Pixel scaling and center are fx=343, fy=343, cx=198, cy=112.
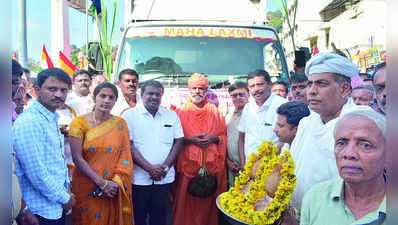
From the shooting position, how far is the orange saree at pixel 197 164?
348 cm

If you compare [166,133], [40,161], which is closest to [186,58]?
[166,133]

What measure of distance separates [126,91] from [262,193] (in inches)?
83.4

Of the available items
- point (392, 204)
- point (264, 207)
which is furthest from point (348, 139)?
point (264, 207)

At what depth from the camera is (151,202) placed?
3.27 m

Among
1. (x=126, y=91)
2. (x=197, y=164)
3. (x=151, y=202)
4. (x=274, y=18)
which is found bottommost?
(x=151, y=202)

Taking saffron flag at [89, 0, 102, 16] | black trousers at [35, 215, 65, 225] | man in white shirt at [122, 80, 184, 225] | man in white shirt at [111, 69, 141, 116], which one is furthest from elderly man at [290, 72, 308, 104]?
saffron flag at [89, 0, 102, 16]

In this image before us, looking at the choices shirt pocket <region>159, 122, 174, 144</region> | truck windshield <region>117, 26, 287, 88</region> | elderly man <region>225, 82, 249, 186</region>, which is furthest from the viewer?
truck windshield <region>117, 26, 287, 88</region>

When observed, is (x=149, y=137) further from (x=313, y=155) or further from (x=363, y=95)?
(x=363, y=95)

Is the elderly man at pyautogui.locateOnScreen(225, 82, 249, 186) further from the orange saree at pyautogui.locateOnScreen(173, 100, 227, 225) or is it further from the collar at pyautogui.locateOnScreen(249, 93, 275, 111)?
the collar at pyautogui.locateOnScreen(249, 93, 275, 111)

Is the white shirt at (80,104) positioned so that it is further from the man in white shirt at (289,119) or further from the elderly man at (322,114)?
the elderly man at (322,114)

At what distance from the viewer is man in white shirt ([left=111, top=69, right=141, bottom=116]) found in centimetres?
370

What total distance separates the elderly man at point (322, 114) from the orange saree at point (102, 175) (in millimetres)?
1466

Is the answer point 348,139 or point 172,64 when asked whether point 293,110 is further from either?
point 172,64

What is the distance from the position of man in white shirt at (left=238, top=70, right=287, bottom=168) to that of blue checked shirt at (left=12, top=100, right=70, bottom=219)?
1.69 metres
